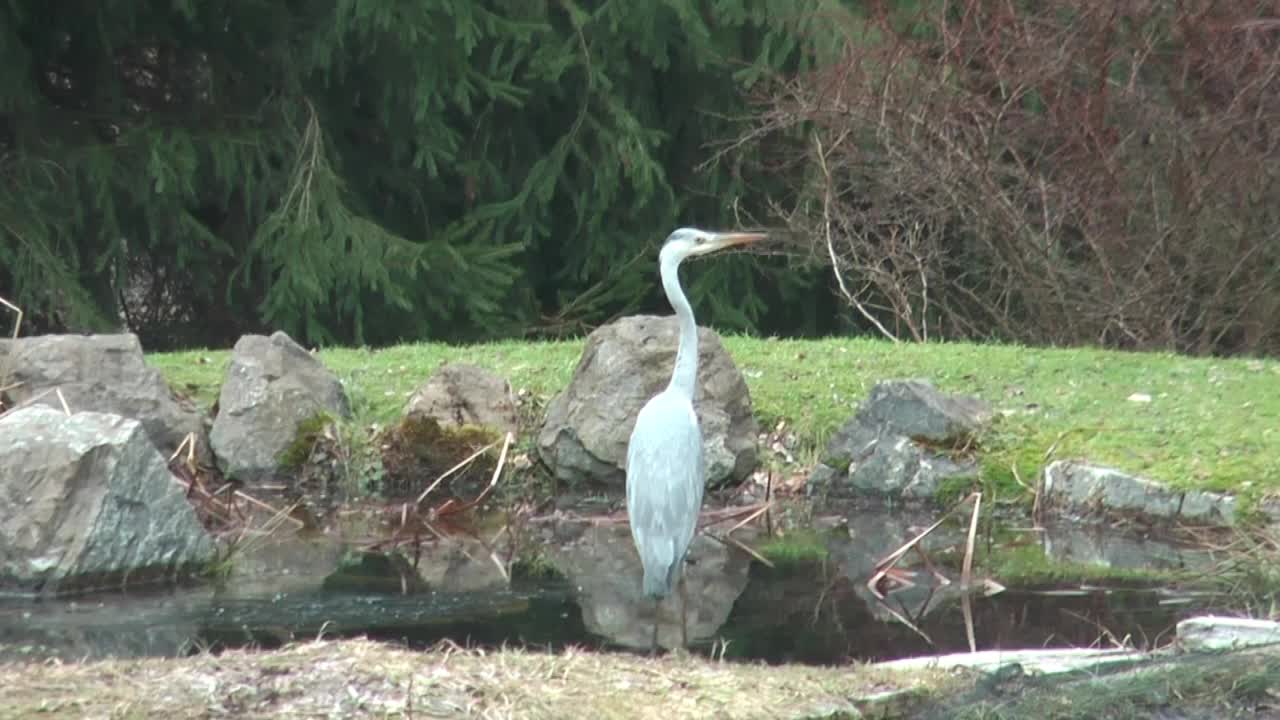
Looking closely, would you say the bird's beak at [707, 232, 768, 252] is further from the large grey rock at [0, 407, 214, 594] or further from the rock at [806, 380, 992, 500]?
the large grey rock at [0, 407, 214, 594]

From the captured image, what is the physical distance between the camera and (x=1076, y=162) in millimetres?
13086

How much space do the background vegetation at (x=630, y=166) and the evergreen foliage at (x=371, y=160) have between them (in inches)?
1.2

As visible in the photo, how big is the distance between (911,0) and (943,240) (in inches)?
101

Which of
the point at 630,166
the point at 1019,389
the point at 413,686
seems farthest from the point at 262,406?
the point at 630,166

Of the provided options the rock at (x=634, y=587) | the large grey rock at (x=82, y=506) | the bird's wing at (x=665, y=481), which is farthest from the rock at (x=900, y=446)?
the large grey rock at (x=82, y=506)

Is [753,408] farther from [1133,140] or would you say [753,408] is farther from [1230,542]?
[1133,140]

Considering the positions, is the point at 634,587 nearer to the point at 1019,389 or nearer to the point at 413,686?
the point at 413,686

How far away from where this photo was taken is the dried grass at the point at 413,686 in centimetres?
490

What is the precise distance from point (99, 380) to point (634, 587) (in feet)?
11.4

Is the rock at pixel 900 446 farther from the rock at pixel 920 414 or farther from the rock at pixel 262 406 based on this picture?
the rock at pixel 262 406

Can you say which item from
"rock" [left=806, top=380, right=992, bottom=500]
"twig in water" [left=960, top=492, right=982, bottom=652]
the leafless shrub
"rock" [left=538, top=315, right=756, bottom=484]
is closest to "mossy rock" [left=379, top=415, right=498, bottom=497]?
"rock" [left=538, top=315, right=756, bottom=484]

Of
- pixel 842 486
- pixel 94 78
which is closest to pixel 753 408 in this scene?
pixel 842 486

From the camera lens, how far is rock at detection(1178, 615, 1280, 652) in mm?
5805

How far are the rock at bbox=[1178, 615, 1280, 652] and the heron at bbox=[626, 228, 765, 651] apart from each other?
6.25 ft
